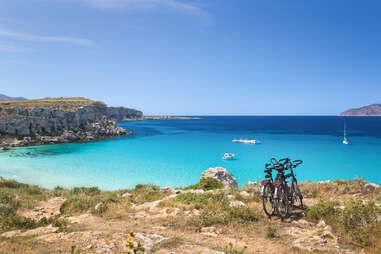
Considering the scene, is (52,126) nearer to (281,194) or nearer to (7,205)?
(7,205)

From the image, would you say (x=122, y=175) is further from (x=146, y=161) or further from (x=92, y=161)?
(x=92, y=161)

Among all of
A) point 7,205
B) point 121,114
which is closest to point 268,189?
point 7,205

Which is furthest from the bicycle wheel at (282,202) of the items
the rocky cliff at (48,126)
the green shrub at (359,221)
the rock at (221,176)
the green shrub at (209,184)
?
the rocky cliff at (48,126)

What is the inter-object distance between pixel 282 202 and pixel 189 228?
352cm

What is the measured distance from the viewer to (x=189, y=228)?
658 cm

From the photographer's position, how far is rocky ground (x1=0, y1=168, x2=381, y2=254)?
16.7ft

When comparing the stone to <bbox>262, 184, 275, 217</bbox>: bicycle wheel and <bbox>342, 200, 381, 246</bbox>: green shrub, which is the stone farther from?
<bbox>342, 200, 381, 246</bbox>: green shrub

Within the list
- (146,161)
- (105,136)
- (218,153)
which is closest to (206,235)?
(146,161)

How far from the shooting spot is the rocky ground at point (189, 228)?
509cm

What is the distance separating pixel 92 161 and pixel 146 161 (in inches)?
347

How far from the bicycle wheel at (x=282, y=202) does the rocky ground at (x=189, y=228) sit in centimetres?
27

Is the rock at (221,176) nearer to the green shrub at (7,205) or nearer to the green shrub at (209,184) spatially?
the green shrub at (209,184)

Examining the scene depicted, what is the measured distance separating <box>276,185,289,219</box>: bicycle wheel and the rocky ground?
0.88 feet

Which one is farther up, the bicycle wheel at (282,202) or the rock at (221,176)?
the bicycle wheel at (282,202)
